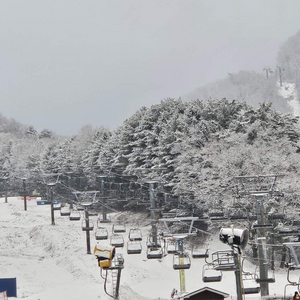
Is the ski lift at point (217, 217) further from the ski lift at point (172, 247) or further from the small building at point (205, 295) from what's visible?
the ski lift at point (172, 247)

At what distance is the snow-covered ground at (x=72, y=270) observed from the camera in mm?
34028

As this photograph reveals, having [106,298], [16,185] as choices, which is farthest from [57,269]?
[16,185]

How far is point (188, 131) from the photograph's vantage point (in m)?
54.9

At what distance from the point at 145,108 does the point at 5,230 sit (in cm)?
2357

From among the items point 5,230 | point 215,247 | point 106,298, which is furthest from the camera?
point 5,230

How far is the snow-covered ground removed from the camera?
112 ft

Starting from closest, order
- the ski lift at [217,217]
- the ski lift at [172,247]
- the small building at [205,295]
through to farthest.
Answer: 1. the ski lift at [217,217]
2. the small building at [205,295]
3. the ski lift at [172,247]

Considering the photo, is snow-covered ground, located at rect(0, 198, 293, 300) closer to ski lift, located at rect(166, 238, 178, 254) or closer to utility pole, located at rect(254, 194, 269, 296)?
ski lift, located at rect(166, 238, 178, 254)

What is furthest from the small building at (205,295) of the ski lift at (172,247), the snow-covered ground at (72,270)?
the snow-covered ground at (72,270)

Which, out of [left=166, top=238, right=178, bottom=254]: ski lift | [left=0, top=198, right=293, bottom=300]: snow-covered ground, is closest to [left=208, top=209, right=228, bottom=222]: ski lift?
[left=166, top=238, right=178, bottom=254]: ski lift

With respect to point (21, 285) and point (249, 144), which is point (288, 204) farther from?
point (21, 285)

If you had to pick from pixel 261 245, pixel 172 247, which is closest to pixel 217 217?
pixel 261 245

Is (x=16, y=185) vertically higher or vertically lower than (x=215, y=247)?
higher

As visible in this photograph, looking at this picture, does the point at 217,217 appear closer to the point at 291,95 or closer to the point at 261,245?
the point at 261,245
